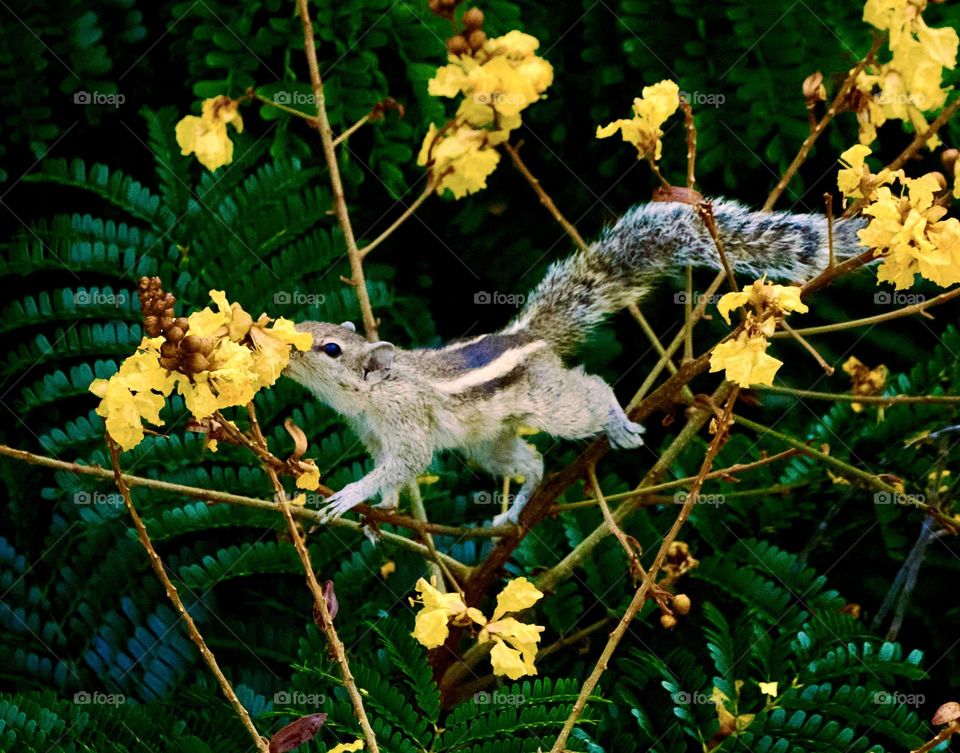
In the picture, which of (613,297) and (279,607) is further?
(279,607)

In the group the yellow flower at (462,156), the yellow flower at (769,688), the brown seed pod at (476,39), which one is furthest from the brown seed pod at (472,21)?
the yellow flower at (769,688)

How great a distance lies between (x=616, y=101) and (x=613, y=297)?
79cm

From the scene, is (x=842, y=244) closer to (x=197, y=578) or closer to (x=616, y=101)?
(x=616, y=101)

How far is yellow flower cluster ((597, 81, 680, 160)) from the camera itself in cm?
192

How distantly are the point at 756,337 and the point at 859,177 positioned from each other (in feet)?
1.28

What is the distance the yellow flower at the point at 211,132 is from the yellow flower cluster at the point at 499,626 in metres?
0.89

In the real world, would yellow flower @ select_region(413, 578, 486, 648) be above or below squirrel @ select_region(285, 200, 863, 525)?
below

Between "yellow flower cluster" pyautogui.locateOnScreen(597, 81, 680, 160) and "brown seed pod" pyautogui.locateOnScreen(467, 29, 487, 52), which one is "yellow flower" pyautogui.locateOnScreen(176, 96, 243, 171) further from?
"yellow flower cluster" pyautogui.locateOnScreen(597, 81, 680, 160)

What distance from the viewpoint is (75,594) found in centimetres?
269

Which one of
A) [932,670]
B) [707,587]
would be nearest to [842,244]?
[707,587]

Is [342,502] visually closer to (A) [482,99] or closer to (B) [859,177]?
(A) [482,99]

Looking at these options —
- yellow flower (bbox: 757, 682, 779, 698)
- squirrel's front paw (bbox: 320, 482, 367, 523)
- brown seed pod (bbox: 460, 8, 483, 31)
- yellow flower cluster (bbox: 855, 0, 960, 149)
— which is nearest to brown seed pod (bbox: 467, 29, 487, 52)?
brown seed pod (bbox: 460, 8, 483, 31)

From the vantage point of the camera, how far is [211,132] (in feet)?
6.93

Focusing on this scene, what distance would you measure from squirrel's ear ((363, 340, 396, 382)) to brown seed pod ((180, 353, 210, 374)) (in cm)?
94
